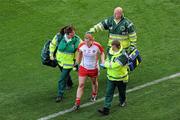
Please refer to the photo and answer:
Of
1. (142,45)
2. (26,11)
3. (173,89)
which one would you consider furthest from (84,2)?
(173,89)

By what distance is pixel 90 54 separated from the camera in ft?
44.6

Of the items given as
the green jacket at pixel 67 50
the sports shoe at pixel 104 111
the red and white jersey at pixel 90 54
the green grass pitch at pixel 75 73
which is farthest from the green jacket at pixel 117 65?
the green jacket at pixel 67 50

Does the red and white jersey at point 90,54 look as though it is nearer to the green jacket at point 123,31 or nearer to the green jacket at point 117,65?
the green jacket at point 117,65

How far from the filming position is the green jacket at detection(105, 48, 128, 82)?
42.4 feet

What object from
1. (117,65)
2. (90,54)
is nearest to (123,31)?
(90,54)

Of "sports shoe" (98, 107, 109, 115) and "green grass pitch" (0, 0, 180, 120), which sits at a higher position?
"green grass pitch" (0, 0, 180, 120)

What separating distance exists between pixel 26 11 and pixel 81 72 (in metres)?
7.11

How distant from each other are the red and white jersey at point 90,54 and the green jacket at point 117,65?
0.57m

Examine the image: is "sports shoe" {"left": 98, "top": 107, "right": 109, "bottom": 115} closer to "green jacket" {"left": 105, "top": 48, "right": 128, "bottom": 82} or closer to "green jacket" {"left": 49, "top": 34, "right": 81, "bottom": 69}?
"green jacket" {"left": 105, "top": 48, "right": 128, "bottom": 82}

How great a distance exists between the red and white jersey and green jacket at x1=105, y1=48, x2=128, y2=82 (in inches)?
22.6

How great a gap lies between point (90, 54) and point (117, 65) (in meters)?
0.95

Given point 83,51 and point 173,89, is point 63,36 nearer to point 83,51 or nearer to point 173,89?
point 83,51

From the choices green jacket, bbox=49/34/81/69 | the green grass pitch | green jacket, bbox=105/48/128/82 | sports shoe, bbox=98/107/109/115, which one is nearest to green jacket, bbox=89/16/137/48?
green jacket, bbox=49/34/81/69

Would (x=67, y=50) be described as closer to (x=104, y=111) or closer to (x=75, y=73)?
(x=104, y=111)
